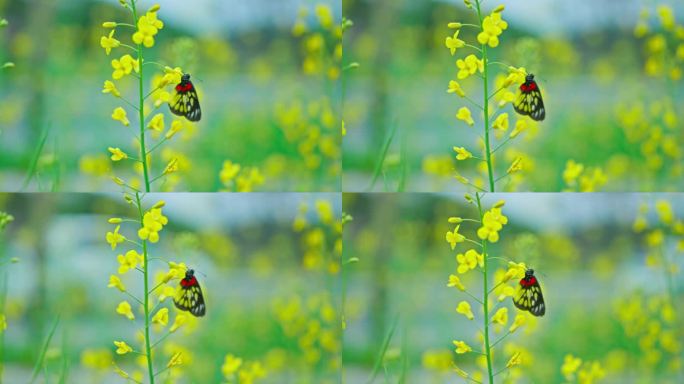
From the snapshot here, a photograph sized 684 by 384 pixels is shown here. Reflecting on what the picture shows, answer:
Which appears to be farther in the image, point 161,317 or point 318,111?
point 318,111

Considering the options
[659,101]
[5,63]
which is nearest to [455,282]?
[659,101]

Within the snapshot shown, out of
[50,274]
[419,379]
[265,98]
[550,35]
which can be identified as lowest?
[419,379]

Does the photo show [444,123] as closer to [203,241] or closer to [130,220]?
[203,241]

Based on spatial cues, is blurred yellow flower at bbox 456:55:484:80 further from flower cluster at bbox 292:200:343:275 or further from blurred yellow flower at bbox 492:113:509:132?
flower cluster at bbox 292:200:343:275

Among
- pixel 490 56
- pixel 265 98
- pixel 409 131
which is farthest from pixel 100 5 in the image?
pixel 490 56

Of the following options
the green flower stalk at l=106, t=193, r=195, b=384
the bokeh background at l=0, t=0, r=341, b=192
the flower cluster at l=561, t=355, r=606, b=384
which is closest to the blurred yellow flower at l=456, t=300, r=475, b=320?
the flower cluster at l=561, t=355, r=606, b=384

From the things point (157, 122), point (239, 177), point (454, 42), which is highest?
point (454, 42)

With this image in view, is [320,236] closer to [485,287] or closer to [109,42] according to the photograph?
[485,287]
